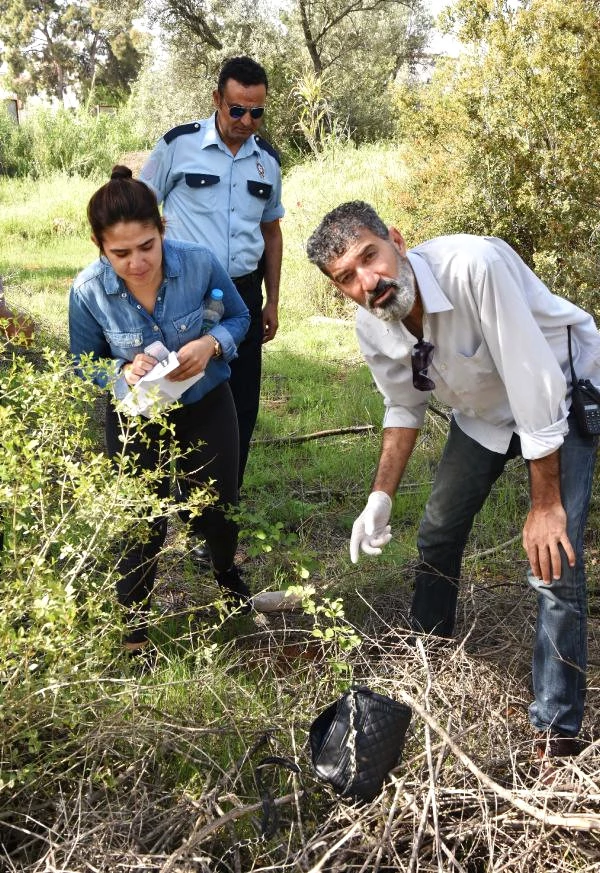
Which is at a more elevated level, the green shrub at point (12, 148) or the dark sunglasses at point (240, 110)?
the dark sunglasses at point (240, 110)

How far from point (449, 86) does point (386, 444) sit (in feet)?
18.2

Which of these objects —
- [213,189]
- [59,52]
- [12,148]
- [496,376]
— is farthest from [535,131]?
[59,52]

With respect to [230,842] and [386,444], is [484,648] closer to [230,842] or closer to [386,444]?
[386,444]

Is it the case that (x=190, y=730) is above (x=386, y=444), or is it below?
below

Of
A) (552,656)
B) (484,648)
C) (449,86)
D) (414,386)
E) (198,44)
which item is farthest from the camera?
(198,44)

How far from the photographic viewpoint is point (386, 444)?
2.98 metres

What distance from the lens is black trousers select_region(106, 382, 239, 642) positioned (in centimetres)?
318

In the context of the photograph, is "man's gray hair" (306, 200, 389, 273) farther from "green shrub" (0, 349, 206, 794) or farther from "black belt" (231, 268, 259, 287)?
"black belt" (231, 268, 259, 287)

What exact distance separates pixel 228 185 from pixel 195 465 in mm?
1637

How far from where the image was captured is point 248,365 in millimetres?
4445

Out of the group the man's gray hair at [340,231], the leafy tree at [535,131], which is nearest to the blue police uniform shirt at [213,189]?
the leafy tree at [535,131]

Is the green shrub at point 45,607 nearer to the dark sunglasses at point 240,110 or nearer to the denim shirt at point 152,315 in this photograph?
the denim shirt at point 152,315

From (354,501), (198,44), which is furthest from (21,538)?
(198,44)

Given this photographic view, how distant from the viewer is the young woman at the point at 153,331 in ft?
9.59
